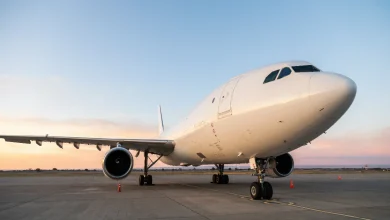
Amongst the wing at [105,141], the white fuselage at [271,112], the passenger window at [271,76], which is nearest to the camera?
the white fuselage at [271,112]

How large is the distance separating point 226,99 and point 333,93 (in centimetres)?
405

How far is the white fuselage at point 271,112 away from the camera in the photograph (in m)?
7.58

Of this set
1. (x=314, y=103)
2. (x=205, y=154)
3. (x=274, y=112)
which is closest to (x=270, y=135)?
(x=274, y=112)

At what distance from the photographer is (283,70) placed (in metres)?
9.00

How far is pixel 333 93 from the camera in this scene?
7383mm

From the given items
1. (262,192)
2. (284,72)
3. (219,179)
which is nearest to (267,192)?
(262,192)

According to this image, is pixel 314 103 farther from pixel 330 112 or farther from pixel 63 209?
pixel 63 209

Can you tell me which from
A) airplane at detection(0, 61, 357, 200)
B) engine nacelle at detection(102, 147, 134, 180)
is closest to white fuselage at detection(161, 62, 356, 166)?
airplane at detection(0, 61, 357, 200)

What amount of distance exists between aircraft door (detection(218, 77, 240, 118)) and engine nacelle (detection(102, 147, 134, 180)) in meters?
5.10

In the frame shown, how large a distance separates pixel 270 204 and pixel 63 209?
5758 millimetres

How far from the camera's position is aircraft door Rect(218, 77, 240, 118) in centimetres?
1045

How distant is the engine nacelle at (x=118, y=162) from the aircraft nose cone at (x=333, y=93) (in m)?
8.77

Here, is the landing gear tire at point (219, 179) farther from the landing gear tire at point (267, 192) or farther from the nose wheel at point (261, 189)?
the landing gear tire at point (267, 192)

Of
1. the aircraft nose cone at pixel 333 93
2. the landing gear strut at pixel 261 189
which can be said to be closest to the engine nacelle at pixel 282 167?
the landing gear strut at pixel 261 189
